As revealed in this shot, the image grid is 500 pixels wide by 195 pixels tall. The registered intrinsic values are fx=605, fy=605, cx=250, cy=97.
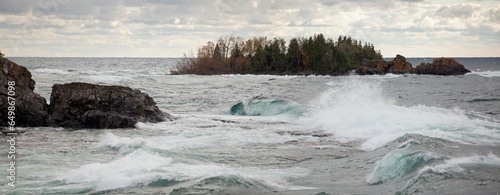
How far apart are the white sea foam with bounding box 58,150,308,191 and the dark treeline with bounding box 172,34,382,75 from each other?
3208 inches

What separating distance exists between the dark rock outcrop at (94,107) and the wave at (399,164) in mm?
11865

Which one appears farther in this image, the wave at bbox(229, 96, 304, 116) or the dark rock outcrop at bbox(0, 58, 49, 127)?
the wave at bbox(229, 96, 304, 116)

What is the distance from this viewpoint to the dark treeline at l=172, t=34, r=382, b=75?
3836 inches

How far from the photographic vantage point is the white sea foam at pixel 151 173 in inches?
468

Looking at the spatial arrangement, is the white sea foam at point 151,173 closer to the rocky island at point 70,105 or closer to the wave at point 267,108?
the rocky island at point 70,105

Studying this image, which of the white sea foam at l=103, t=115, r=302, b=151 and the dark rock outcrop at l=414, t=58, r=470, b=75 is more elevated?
the dark rock outcrop at l=414, t=58, r=470, b=75

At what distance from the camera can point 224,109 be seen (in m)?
33.6

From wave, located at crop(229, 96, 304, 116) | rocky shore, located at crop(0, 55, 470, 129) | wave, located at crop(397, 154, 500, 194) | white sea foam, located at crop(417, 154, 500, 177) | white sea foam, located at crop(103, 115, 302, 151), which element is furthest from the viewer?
wave, located at crop(229, 96, 304, 116)

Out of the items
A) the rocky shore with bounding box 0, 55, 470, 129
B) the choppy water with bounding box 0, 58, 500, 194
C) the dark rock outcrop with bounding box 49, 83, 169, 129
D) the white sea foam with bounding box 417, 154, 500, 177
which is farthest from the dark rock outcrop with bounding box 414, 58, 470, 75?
the white sea foam with bounding box 417, 154, 500, 177

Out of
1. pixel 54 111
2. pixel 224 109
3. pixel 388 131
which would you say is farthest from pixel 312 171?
pixel 224 109

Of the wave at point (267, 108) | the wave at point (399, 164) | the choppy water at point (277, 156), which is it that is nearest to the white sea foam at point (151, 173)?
the choppy water at point (277, 156)

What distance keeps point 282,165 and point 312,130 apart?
8.25m

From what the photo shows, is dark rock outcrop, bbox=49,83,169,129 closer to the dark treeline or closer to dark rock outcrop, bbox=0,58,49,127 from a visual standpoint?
dark rock outcrop, bbox=0,58,49,127

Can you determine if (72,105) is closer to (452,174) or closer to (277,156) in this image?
(277,156)
